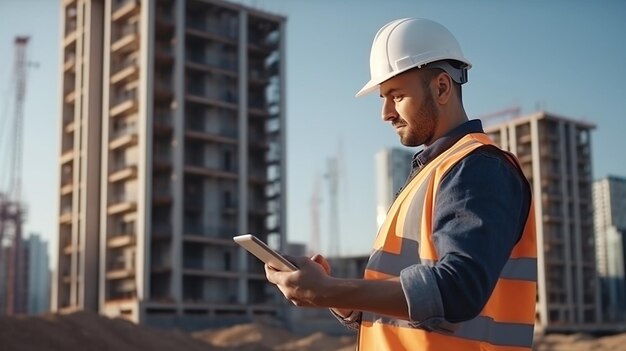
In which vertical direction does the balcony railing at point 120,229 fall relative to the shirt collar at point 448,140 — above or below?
above

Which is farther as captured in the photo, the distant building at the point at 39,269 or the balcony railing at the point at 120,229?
the distant building at the point at 39,269

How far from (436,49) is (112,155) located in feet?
166

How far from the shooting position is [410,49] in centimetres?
228

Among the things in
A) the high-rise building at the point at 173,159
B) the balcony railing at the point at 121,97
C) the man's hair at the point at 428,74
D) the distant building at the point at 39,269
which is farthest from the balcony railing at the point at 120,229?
the distant building at the point at 39,269

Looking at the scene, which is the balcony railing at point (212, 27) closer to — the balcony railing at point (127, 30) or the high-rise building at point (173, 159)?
the high-rise building at point (173, 159)

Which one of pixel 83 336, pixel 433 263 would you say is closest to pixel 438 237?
pixel 433 263

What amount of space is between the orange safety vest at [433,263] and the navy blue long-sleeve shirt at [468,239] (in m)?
0.06

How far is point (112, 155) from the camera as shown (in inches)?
2015

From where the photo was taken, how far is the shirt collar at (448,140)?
89.0 inches

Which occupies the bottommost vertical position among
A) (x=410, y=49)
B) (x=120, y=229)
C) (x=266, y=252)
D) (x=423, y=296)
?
(x=423, y=296)

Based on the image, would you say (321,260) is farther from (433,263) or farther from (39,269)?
(39,269)

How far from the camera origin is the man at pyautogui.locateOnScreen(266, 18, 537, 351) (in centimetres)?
185

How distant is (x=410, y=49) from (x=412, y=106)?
0.17 m

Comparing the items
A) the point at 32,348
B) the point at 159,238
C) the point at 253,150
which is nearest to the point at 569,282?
the point at 253,150
